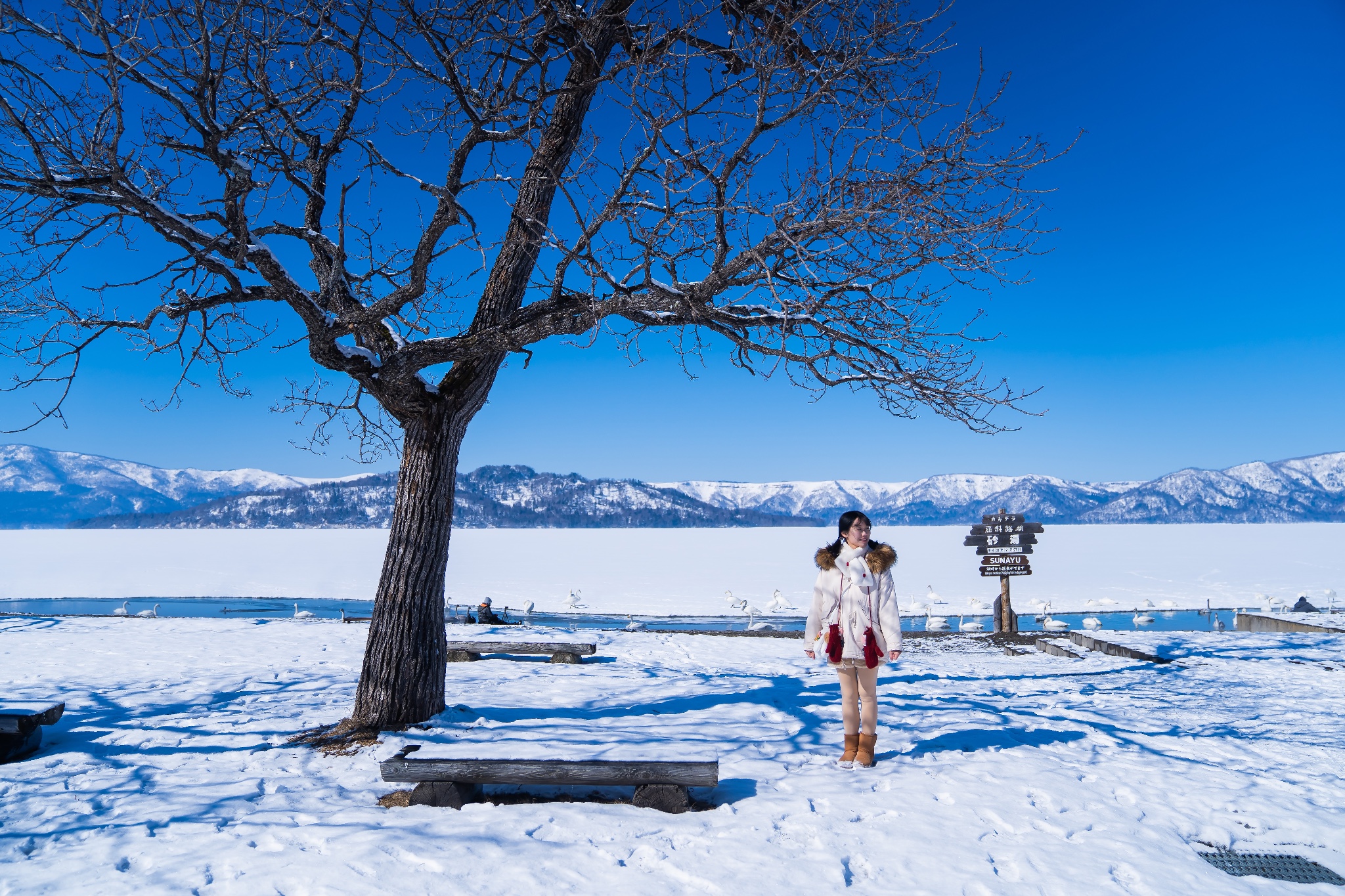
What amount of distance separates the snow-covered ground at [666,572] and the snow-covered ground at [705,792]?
17.7m

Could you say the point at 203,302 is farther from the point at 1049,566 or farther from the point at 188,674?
the point at 1049,566

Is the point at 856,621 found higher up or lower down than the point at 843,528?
lower down

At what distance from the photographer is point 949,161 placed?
4754 mm

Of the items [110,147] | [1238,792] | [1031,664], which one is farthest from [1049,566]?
[110,147]

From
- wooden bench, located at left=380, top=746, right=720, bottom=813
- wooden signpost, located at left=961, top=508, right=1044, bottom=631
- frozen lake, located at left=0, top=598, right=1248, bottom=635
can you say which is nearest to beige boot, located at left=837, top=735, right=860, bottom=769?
wooden bench, located at left=380, top=746, right=720, bottom=813

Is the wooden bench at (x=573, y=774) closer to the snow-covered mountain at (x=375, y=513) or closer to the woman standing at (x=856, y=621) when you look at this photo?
the woman standing at (x=856, y=621)

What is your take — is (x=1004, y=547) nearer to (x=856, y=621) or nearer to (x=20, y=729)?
(x=856, y=621)

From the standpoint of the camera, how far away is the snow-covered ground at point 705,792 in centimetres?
322

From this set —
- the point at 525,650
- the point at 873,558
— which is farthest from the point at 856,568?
the point at 525,650

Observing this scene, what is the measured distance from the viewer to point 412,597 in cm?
550

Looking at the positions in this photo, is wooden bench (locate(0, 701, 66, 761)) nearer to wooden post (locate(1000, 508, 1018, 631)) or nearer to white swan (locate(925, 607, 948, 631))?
wooden post (locate(1000, 508, 1018, 631))

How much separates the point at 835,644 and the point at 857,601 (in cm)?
30

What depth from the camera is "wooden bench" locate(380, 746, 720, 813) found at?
12.6 feet

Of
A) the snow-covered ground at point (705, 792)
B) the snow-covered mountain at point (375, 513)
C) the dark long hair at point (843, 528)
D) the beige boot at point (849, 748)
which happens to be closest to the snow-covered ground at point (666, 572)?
the snow-covered ground at point (705, 792)
